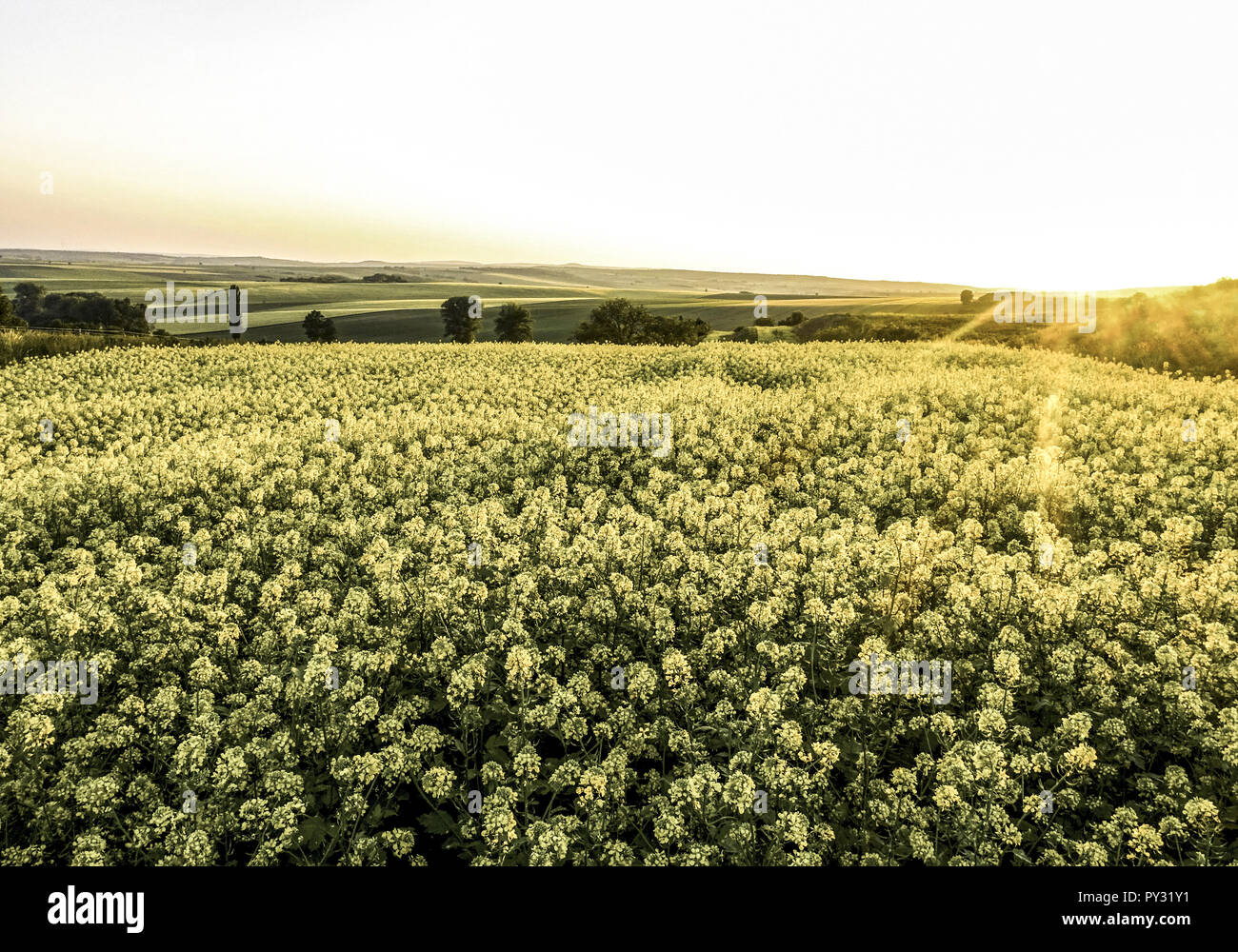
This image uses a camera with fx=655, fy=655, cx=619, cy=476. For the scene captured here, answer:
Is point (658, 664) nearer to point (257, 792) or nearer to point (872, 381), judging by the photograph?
point (257, 792)

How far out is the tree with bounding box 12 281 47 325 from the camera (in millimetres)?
112875

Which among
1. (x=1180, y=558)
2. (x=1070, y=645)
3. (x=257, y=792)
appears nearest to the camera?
(x=257, y=792)

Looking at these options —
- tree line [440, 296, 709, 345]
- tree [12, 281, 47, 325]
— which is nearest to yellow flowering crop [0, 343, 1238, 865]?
tree line [440, 296, 709, 345]

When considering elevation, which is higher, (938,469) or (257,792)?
(938,469)

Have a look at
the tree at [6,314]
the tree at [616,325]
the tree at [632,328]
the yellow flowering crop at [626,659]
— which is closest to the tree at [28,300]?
the tree at [6,314]

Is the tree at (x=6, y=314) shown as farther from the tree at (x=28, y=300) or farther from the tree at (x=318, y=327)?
the tree at (x=318, y=327)

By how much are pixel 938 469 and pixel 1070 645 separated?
7618 millimetres

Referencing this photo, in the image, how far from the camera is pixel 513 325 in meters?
102

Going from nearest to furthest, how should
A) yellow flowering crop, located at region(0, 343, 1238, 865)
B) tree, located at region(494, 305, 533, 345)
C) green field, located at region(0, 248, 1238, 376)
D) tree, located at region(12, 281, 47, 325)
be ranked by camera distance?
yellow flowering crop, located at region(0, 343, 1238, 865)
green field, located at region(0, 248, 1238, 376)
tree, located at region(494, 305, 533, 345)
tree, located at region(12, 281, 47, 325)

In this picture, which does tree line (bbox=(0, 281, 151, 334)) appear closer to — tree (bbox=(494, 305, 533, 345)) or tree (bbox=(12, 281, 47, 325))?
tree (bbox=(12, 281, 47, 325))

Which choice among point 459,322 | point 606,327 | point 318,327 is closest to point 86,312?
point 318,327

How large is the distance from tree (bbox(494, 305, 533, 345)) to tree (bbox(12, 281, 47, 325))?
78.0 meters

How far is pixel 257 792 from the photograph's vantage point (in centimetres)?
605
